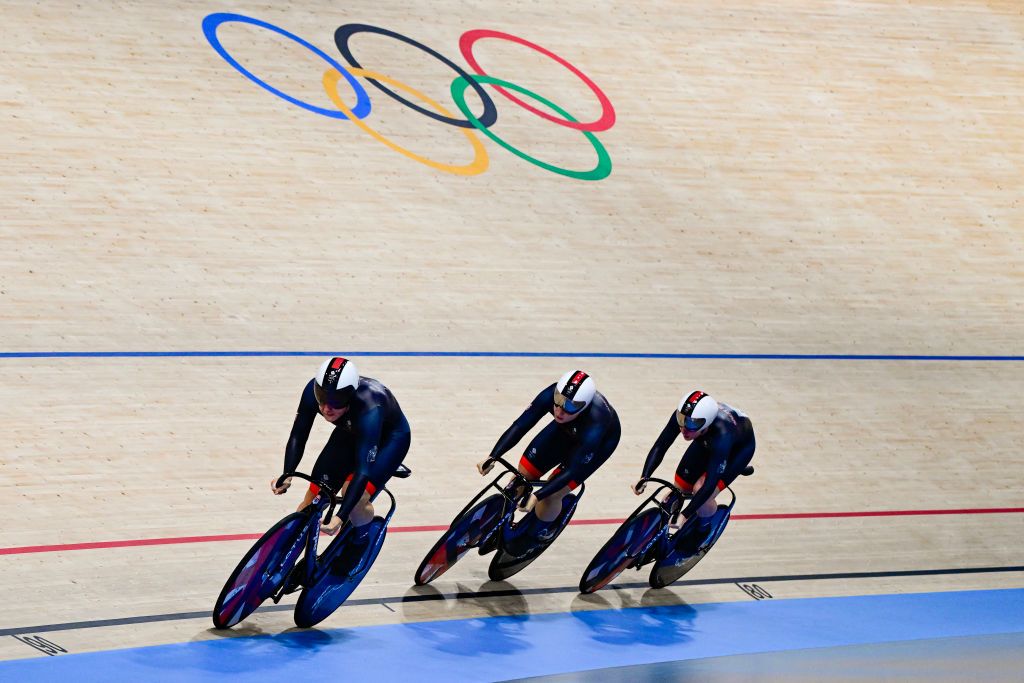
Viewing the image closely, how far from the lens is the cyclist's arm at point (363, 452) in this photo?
4.97 meters

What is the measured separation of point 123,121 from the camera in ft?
28.2

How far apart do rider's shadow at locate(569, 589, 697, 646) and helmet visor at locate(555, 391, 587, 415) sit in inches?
36.4

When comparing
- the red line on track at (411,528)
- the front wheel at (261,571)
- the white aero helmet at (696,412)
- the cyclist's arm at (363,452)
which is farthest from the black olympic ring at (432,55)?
the front wheel at (261,571)

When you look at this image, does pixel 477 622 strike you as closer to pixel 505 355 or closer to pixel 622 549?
pixel 622 549

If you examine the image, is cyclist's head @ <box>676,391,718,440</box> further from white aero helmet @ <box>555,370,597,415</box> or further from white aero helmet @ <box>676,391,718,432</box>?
white aero helmet @ <box>555,370,597,415</box>

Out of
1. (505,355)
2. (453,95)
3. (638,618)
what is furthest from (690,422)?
(453,95)

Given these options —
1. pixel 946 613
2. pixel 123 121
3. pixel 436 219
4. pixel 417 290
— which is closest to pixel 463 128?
pixel 436 219

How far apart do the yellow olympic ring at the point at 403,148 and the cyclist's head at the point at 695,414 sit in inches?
159

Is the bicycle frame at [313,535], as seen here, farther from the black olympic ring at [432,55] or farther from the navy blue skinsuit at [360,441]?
the black olympic ring at [432,55]

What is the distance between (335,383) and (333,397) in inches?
2.2

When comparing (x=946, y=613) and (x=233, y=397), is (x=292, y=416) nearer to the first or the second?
(x=233, y=397)

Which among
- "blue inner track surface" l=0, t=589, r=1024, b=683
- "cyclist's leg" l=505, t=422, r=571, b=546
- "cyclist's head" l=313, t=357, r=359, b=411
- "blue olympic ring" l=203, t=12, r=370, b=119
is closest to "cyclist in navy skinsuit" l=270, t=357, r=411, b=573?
"cyclist's head" l=313, t=357, r=359, b=411

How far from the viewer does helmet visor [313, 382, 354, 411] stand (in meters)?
4.86

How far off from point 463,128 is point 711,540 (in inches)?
177
